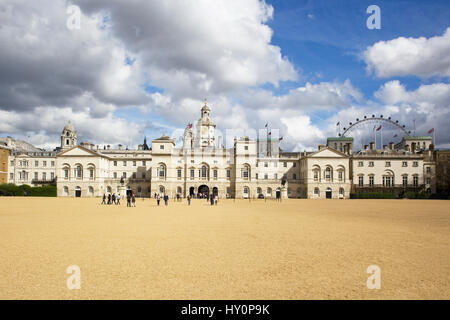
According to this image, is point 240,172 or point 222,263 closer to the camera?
point 222,263

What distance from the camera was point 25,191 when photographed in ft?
203

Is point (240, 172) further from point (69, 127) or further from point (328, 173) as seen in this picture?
point (69, 127)

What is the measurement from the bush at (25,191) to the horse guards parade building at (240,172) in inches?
99.8

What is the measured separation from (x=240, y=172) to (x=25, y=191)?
4614 centimetres

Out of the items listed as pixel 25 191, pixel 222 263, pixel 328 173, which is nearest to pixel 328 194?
pixel 328 173

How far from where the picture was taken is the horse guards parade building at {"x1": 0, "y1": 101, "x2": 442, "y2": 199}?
64.1 metres

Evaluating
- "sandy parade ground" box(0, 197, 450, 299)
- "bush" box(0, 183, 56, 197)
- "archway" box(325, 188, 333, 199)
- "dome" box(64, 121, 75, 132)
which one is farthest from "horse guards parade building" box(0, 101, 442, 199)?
"sandy parade ground" box(0, 197, 450, 299)

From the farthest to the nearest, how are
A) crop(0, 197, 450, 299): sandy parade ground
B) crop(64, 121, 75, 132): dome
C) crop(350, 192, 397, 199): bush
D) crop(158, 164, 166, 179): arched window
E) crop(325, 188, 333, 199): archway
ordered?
crop(64, 121, 75, 132): dome < crop(325, 188, 333, 199): archway < crop(158, 164, 166, 179): arched window < crop(350, 192, 397, 199): bush < crop(0, 197, 450, 299): sandy parade ground

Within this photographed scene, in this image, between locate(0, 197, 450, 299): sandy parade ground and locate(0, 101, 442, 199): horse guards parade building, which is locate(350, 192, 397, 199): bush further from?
locate(0, 197, 450, 299): sandy parade ground

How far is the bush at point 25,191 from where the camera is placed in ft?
199

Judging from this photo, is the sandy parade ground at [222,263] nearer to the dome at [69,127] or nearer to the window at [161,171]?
the window at [161,171]

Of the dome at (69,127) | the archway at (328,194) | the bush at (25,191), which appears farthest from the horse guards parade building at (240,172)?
the dome at (69,127)

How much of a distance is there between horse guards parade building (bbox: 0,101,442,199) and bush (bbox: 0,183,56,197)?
2536 mm
